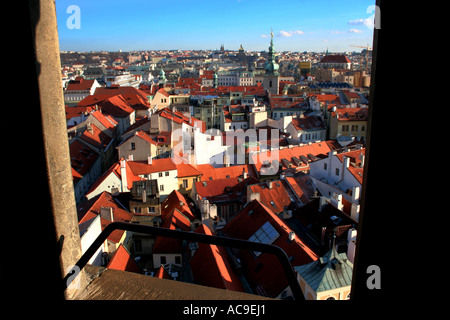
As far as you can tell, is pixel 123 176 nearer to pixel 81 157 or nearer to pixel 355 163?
pixel 81 157

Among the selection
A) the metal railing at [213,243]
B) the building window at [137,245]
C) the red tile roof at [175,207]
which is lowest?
the building window at [137,245]

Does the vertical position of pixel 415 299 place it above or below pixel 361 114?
above

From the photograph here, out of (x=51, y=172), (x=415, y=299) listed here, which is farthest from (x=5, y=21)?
(x=415, y=299)

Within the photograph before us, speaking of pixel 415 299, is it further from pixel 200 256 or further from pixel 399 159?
pixel 200 256

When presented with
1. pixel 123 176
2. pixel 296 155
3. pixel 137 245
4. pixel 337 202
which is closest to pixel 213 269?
pixel 137 245

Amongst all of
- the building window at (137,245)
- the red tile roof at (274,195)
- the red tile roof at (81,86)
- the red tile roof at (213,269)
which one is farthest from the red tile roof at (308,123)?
the red tile roof at (81,86)

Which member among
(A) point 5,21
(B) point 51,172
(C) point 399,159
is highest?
(A) point 5,21

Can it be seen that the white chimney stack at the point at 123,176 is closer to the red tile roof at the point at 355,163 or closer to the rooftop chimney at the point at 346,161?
the red tile roof at the point at 355,163

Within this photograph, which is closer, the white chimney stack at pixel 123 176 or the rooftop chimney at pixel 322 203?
the rooftop chimney at pixel 322 203
